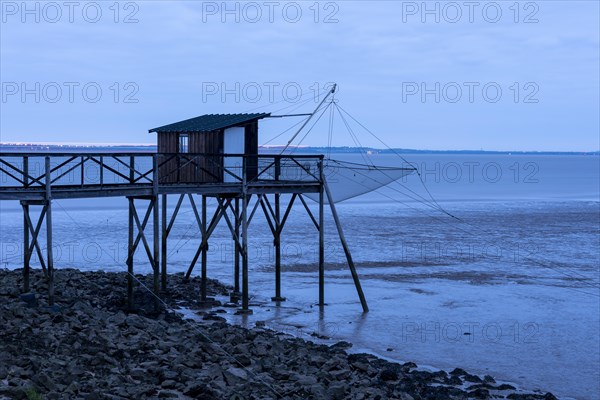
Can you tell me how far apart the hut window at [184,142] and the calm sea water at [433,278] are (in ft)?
17.4

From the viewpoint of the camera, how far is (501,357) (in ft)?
69.1

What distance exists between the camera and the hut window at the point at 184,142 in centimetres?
2594

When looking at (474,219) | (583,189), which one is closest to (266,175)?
(474,219)

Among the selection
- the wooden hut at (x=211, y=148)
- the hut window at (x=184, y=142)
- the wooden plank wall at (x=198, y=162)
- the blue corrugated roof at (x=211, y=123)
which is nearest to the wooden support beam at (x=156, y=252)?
the wooden hut at (x=211, y=148)

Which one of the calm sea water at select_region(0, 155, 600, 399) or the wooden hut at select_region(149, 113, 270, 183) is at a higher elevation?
the wooden hut at select_region(149, 113, 270, 183)

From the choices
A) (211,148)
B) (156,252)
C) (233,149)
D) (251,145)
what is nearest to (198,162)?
(211,148)

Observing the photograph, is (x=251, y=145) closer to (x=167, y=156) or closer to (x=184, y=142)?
(x=184, y=142)

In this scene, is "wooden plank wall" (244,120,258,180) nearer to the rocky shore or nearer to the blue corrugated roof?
the blue corrugated roof

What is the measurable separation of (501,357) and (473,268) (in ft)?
50.4

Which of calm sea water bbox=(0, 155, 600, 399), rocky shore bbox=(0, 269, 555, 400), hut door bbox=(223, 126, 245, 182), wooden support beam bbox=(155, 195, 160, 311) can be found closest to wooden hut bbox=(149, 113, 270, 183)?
hut door bbox=(223, 126, 245, 182)

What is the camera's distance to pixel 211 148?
25703 mm

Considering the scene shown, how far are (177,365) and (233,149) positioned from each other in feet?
39.7

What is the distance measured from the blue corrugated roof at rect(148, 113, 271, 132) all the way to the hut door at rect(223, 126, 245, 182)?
316 millimetres

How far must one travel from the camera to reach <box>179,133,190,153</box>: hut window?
2594cm
